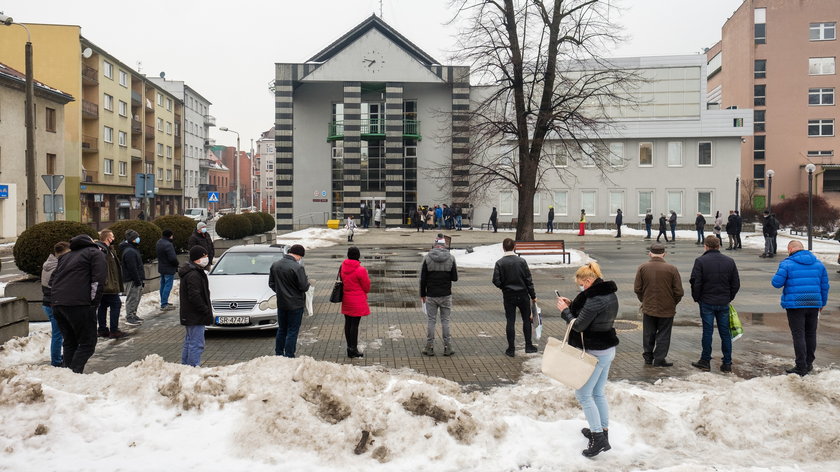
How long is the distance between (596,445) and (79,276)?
244 inches

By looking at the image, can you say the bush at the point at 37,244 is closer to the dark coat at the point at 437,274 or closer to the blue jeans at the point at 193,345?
the blue jeans at the point at 193,345

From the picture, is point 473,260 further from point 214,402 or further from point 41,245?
point 214,402

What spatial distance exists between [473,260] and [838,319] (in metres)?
13.0

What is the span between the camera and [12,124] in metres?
38.3

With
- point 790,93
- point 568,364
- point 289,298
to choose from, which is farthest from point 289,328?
point 790,93

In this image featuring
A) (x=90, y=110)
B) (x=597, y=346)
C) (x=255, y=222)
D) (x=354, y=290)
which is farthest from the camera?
(x=90, y=110)

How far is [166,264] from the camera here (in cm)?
1333

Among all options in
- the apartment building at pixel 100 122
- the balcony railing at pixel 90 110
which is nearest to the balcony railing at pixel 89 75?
the apartment building at pixel 100 122

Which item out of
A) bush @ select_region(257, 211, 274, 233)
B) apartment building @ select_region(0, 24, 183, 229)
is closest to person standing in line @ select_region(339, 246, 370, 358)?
bush @ select_region(257, 211, 274, 233)

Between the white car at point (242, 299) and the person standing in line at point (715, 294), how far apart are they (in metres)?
6.74

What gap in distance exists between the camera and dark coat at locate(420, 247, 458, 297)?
9.41 m

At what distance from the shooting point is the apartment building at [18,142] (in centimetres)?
3759

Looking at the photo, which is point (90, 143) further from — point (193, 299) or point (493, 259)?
point (193, 299)

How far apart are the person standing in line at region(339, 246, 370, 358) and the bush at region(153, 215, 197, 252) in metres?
12.1
